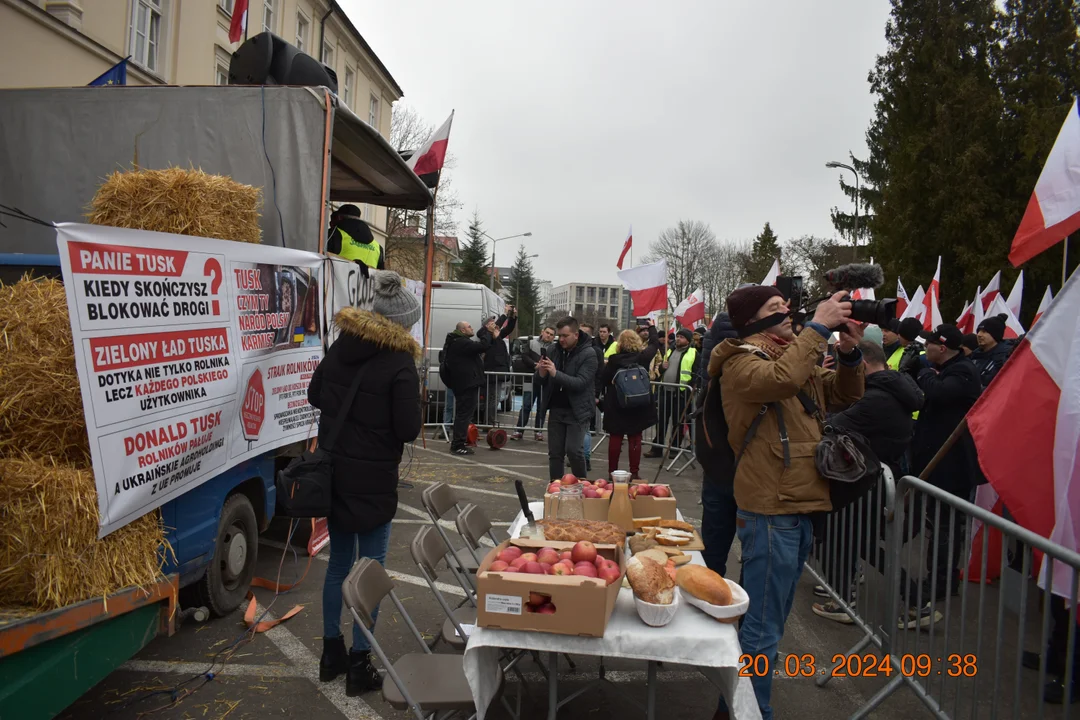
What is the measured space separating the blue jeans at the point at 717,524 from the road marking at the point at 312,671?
215 cm

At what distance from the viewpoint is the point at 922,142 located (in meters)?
23.8

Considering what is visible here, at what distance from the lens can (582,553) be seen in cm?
273

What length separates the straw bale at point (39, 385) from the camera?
291 cm

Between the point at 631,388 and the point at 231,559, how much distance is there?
4594 millimetres

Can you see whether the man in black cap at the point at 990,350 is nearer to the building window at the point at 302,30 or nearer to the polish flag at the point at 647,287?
the polish flag at the point at 647,287

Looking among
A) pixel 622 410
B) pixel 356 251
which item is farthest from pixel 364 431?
pixel 622 410

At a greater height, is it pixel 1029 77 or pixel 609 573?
pixel 1029 77

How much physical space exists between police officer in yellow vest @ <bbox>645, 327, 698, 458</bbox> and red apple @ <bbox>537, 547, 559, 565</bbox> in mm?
7526

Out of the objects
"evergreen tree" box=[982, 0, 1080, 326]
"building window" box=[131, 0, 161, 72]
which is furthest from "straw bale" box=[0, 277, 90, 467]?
"evergreen tree" box=[982, 0, 1080, 326]

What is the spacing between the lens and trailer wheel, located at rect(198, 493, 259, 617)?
417 cm

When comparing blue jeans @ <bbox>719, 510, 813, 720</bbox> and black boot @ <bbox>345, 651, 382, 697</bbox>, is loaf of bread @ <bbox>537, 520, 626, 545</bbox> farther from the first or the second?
black boot @ <bbox>345, 651, 382, 697</bbox>

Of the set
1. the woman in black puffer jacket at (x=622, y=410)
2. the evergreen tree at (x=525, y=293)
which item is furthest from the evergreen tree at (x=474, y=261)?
the woman in black puffer jacket at (x=622, y=410)

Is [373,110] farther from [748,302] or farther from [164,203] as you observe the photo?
[748,302]

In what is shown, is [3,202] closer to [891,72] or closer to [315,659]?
[315,659]
